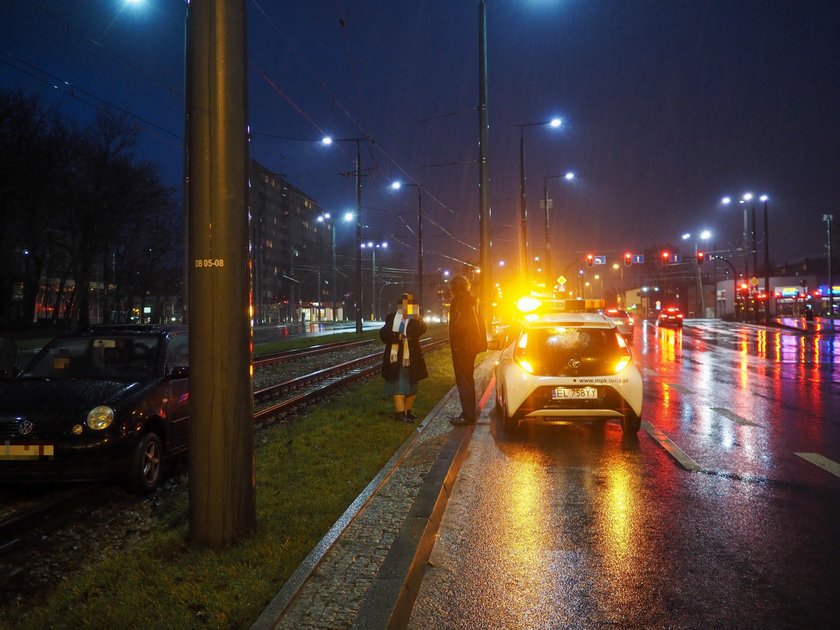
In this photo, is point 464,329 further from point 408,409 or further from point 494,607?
point 494,607

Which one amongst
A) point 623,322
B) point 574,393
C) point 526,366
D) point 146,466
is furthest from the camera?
point 623,322

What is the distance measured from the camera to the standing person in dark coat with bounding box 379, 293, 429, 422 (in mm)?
9602

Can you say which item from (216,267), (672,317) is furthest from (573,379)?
(672,317)

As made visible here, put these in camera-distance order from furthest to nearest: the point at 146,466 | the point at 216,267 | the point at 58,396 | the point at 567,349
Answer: the point at 567,349, the point at 146,466, the point at 58,396, the point at 216,267

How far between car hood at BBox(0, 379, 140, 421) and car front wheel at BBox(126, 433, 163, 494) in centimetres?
50

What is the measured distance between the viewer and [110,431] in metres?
5.99

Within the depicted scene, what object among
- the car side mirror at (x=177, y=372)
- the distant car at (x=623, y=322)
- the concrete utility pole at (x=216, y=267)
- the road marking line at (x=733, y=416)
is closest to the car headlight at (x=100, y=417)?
the car side mirror at (x=177, y=372)

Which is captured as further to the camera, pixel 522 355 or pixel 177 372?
pixel 522 355

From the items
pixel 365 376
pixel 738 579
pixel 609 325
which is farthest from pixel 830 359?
pixel 738 579

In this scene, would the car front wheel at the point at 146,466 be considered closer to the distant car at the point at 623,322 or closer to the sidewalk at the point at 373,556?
the sidewalk at the point at 373,556

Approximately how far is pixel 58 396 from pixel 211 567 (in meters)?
2.98

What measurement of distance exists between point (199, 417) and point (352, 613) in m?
1.55

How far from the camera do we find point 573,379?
335 inches

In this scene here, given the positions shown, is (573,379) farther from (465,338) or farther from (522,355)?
(465,338)
